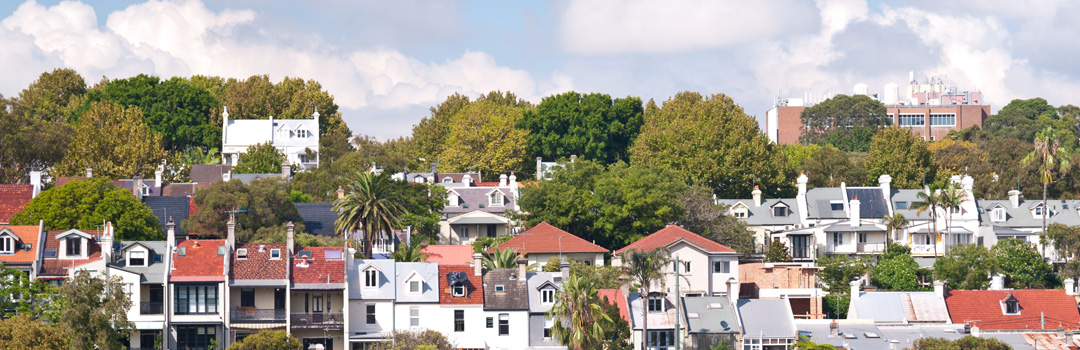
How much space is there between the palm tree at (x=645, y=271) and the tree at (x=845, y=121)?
111581 millimetres

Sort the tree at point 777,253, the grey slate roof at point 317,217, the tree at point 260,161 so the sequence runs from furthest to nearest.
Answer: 1. the tree at point 260,161
2. the grey slate roof at point 317,217
3. the tree at point 777,253

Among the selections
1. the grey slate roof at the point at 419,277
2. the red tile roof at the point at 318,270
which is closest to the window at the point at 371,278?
the grey slate roof at the point at 419,277

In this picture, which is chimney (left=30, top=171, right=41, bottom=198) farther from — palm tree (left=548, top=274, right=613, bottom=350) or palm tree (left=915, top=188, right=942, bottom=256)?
palm tree (left=915, top=188, right=942, bottom=256)

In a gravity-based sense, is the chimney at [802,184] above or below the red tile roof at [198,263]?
above

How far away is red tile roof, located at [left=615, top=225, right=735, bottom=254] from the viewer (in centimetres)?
8900

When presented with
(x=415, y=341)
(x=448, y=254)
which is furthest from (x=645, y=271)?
(x=448, y=254)

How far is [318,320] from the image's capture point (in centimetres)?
7544

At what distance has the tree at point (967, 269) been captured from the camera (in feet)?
302

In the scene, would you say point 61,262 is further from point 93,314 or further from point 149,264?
point 93,314

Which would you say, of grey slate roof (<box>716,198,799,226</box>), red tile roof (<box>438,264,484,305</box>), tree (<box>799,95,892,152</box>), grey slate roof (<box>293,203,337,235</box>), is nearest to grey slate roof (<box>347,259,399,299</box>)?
red tile roof (<box>438,264,484,305</box>)

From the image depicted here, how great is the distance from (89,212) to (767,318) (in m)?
40.6

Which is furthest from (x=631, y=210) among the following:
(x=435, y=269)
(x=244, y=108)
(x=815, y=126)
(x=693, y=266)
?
(x=815, y=126)

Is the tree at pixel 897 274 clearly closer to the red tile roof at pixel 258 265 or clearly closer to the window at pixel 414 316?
the window at pixel 414 316

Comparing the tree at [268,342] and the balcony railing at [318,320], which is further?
the balcony railing at [318,320]
